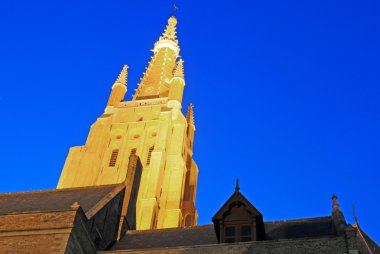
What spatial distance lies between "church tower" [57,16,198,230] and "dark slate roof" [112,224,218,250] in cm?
2285

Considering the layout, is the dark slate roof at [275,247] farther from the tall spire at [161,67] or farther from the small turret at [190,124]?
the tall spire at [161,67]

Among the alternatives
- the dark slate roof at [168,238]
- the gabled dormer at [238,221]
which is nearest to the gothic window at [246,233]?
the gabled dormer at [238,221]

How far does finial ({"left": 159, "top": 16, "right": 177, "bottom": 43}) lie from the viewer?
90688mm

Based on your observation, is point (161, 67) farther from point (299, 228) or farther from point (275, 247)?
point (275, 247)

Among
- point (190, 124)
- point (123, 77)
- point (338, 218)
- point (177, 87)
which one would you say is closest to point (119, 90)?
point (123, 77)

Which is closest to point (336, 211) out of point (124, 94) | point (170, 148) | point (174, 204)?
point (174, 204)

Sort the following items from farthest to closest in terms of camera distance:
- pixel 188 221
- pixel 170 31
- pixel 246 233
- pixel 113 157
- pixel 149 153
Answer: pixel 170 31
pixel 113 157
pixel 149 153
pixel 188 221
pixel 246 233

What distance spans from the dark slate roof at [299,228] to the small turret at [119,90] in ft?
153

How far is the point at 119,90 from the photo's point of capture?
74.2 m

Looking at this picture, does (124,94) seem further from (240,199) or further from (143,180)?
(240,199)

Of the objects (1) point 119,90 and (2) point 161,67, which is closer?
(1) point 119,90

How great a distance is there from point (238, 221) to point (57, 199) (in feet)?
33.0

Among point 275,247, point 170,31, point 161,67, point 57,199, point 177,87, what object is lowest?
point 275,247

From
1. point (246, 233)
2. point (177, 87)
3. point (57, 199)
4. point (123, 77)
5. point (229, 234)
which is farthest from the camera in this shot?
point (123, 77)
